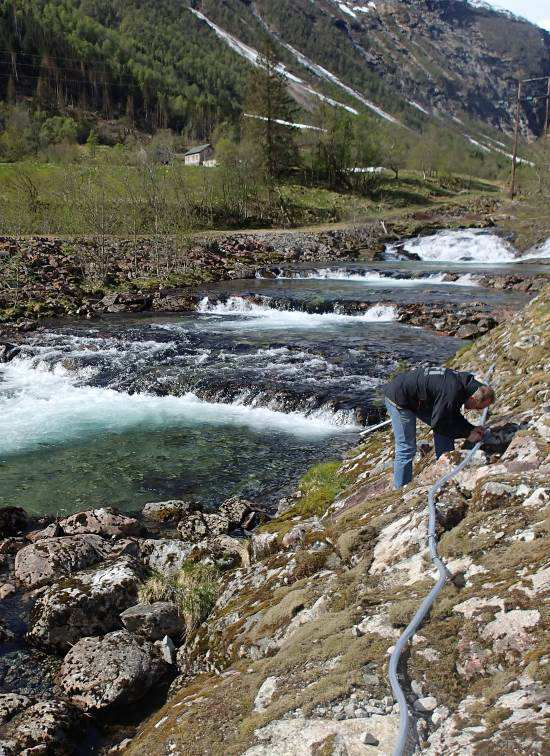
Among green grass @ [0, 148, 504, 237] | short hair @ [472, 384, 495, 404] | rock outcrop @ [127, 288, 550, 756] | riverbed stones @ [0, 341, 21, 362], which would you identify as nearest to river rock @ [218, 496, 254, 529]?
rock outcrop @ [127, 288, 550, 756]

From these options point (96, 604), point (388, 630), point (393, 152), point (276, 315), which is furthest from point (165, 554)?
point (393, 152)

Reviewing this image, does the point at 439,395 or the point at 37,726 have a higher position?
the point at 439,395

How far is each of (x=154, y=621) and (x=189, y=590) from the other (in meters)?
0.55

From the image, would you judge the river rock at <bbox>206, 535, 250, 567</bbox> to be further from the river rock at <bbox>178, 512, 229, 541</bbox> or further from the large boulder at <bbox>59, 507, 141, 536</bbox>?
the large boulder at <bbox>59, 507, 141, 536</bbox>

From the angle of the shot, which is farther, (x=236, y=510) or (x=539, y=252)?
(x=539, y=252)

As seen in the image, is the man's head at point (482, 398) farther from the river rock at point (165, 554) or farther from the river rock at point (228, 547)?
the river rock at point (165, 554)

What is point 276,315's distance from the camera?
28.1m

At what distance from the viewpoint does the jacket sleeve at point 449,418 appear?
21.7 feet

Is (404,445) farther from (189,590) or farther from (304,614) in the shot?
(189,590)

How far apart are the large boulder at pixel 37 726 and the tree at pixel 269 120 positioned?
2736 inches

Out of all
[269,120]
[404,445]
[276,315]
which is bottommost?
[276,315]

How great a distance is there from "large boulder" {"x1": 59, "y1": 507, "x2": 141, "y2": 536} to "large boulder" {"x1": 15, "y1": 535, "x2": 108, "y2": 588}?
61 centimetres

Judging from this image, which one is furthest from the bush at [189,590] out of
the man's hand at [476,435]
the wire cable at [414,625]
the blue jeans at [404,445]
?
the man's hand at [476,435]

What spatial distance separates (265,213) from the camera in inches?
2474
